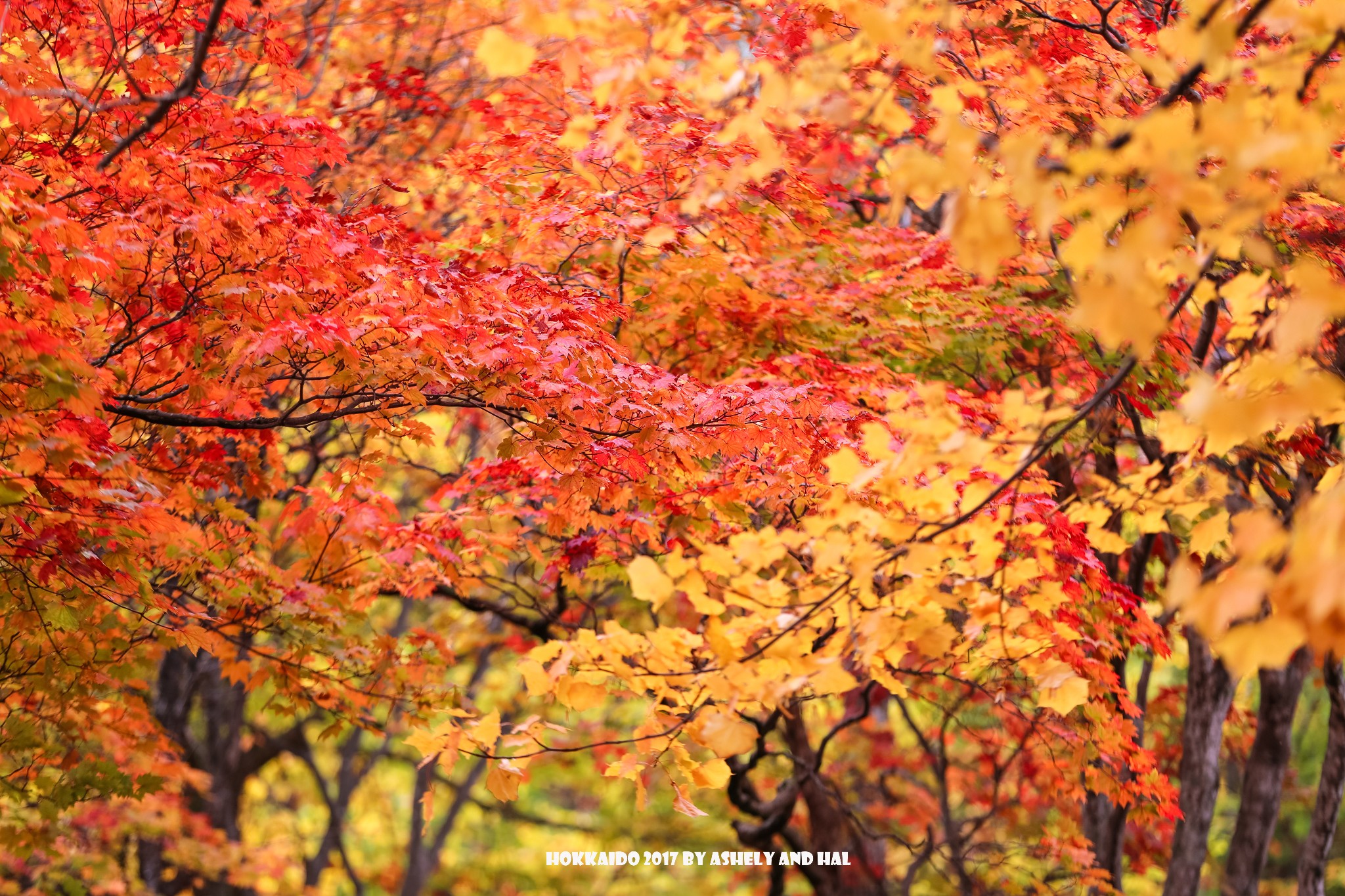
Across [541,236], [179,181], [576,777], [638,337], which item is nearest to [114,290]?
[179,181]

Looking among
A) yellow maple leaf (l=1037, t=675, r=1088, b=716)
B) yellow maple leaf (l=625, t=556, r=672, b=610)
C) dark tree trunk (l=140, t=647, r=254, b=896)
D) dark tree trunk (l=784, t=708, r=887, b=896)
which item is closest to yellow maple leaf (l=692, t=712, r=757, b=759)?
yellow maple leaf (l=625, t=556, r=672, b=610)

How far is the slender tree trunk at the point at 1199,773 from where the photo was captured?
7.05m

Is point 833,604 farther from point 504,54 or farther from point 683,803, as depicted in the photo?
point 504,54

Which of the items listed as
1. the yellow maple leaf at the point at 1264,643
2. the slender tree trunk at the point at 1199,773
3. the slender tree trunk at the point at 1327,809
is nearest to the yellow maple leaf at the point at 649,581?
the yellow maple leaf at the point at 1264,643

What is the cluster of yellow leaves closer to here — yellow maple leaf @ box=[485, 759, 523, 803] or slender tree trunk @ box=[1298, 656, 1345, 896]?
yellow maple leaf @ box=[485, 759, 523, 803]

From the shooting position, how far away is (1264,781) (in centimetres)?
681

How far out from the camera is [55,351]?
337cm

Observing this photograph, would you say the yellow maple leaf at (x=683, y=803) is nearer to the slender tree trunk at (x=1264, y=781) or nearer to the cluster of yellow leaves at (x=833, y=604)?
the cluster of yellow leaves at (x=833, y=604)

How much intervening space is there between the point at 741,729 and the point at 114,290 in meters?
3.69

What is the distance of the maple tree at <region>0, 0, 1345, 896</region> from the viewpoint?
2281 millimetres

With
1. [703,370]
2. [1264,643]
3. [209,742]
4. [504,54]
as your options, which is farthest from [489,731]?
[209,742]

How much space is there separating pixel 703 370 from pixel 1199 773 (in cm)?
447

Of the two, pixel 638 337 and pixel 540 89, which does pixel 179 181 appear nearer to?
pixel 638 337

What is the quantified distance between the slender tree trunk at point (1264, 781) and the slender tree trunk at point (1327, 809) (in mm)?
261
